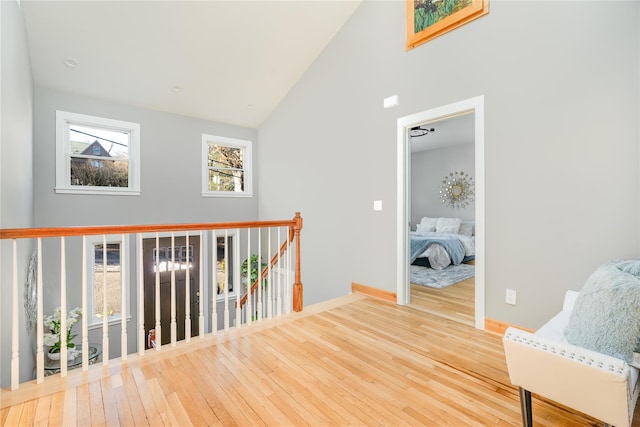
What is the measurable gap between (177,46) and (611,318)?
15.2ft

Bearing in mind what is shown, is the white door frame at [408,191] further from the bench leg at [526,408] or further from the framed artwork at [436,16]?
the bench leg at [526,408]

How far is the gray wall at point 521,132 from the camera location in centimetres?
209

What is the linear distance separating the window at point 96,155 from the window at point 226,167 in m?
1.09

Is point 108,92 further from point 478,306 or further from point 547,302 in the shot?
point 547,302

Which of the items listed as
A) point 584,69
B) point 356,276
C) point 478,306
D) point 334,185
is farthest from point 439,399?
point 334,185

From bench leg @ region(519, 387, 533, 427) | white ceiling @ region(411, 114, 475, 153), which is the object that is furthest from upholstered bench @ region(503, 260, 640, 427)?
white ceiling @ region(411, 114, 475, 153)

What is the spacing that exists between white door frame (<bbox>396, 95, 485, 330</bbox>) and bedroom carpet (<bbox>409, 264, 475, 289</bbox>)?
1.15 metres

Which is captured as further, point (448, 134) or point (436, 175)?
point (436, 175)

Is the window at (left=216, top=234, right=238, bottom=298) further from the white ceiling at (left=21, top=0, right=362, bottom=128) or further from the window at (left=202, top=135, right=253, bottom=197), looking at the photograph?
the white ceiling at (left=21, top=0, right=362, bottom=128)

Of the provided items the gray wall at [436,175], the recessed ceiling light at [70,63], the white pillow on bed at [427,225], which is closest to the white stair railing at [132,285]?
the recessed ceiling light at [70,63]

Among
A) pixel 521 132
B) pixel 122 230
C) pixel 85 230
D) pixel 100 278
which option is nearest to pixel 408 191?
pixel 521 132

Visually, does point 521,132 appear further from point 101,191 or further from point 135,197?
point 101,191

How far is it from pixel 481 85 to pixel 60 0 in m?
4.12

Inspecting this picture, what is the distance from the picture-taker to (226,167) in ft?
18.9
